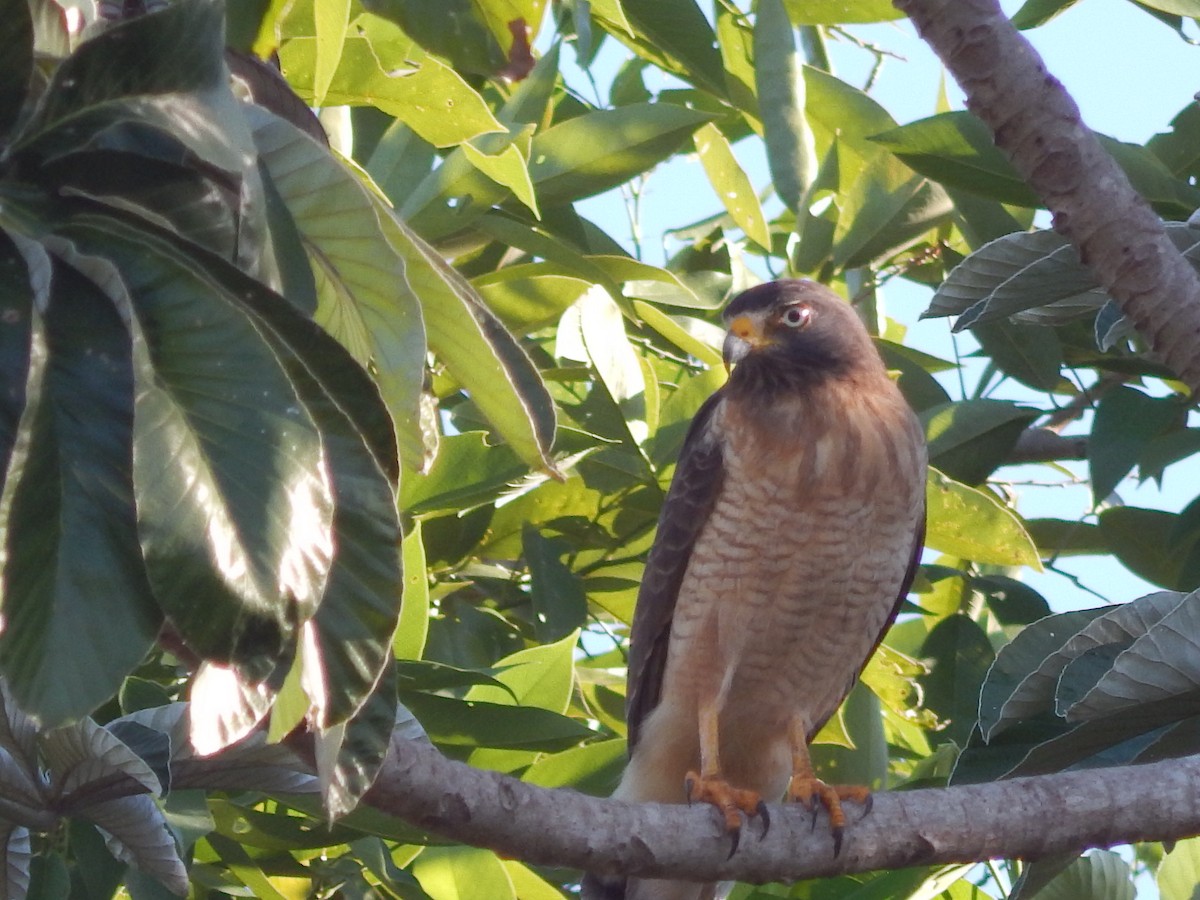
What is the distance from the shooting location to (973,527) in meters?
3.80

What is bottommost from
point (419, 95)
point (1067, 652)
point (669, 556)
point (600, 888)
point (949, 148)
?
point (600, 888)

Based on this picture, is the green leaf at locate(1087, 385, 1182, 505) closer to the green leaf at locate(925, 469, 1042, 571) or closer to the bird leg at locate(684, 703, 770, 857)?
the green leaf at locate(925, 469, 1042, 571)

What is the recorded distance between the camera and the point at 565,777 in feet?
11.4

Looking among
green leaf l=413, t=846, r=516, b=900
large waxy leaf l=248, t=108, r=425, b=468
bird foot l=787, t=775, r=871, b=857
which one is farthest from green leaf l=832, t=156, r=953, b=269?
large waxy leaf l=248, t=108, r=425, b=468

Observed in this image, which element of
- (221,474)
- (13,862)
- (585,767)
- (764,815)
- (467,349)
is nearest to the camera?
(221,474)

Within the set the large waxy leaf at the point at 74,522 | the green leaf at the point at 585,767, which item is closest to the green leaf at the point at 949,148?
the green leaf at the point at 585,767

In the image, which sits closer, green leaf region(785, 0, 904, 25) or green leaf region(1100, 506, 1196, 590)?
green leaf region(1100, 506, 1196, 590)

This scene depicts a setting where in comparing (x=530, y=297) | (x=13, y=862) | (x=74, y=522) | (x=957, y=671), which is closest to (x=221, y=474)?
(x=74, y=522)

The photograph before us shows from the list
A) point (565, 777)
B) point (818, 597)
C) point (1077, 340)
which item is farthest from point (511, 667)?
point (1077, 340)

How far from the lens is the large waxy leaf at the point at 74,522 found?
1.21 m

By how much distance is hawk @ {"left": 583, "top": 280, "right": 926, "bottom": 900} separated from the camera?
379 cm

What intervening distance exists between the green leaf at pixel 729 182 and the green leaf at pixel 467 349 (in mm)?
2607

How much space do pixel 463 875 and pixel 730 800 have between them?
57 centimetres

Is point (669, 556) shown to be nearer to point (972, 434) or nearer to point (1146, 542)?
point (972, 434)
